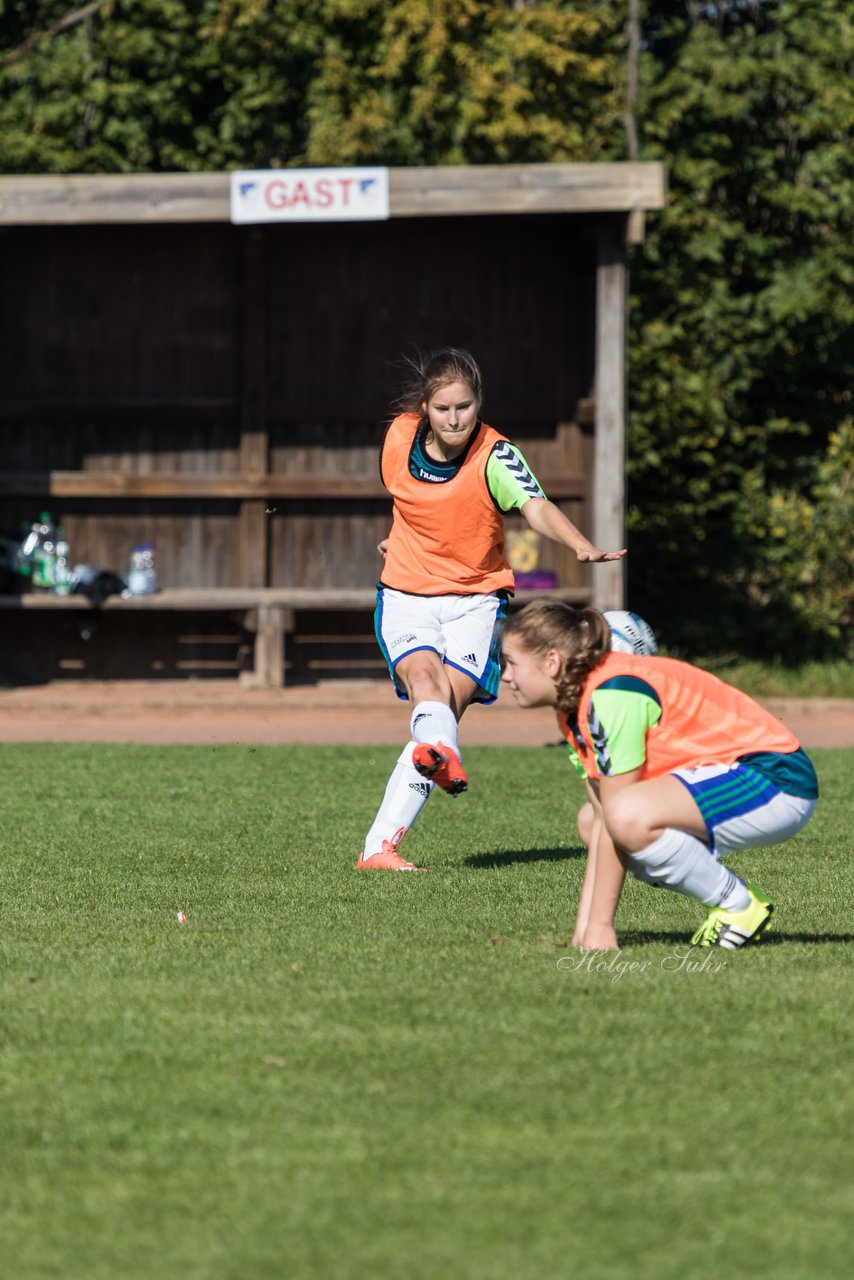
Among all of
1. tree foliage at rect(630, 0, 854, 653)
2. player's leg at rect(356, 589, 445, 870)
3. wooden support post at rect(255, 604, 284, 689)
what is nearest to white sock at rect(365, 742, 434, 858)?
player's leg at rect(356, 589, 445, 870)

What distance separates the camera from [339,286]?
14.6 m

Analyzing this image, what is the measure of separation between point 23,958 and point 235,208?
8.41m

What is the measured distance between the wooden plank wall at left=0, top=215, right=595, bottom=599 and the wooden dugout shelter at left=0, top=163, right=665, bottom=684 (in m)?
0.02

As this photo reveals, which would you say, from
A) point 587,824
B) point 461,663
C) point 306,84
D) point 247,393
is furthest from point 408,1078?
point 306,84

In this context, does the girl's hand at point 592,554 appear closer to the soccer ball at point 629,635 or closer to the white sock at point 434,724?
the soccer ball at point 629,635

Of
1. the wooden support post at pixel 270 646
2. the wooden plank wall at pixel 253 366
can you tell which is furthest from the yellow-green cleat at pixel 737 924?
the wooden plank wall at pixel 253 366

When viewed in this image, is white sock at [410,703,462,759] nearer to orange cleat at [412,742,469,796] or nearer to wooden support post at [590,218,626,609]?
orange cleat at [412,742,469,796]

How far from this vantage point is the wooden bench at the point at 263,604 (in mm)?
13406

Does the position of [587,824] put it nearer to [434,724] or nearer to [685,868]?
[685,868]

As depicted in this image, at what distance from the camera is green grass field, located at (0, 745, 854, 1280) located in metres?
2.88

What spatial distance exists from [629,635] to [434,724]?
3.50 ft

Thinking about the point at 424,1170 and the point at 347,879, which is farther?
the point at 347,879

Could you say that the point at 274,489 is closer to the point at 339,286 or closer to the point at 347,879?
the point at 339,286

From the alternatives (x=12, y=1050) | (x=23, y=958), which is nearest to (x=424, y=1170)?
(x=12, y=1050)
